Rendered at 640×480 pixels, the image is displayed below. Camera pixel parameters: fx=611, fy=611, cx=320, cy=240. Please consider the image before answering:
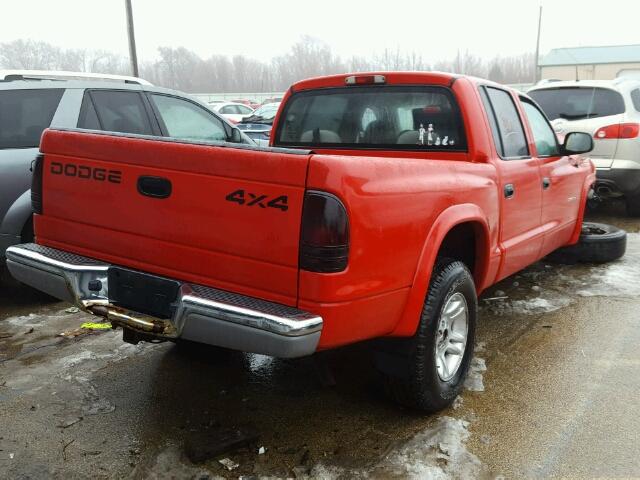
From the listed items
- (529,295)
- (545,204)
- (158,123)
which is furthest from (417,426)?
(158,123)

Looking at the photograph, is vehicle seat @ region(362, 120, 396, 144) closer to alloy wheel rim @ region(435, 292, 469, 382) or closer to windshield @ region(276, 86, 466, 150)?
windshield @ region(276, 86, 466, 150)

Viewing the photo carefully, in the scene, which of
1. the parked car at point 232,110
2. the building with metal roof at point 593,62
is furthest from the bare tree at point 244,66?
the parked car at point 232,110

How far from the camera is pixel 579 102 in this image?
804cm

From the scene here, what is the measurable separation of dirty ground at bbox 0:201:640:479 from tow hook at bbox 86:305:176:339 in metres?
0.59

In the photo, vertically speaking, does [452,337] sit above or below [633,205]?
above

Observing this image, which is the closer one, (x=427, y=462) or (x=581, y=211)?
(x=427, y=462)

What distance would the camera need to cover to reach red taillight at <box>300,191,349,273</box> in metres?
2.35

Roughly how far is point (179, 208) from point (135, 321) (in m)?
0.54

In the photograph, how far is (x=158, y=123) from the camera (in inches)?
222

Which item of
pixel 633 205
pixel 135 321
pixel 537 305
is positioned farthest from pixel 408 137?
pixel 633 205

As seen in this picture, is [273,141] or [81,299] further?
[273,141]

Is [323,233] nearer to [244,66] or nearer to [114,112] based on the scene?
[114,112]

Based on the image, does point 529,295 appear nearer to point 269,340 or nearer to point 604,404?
point 604,404

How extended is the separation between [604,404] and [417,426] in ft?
3.55
